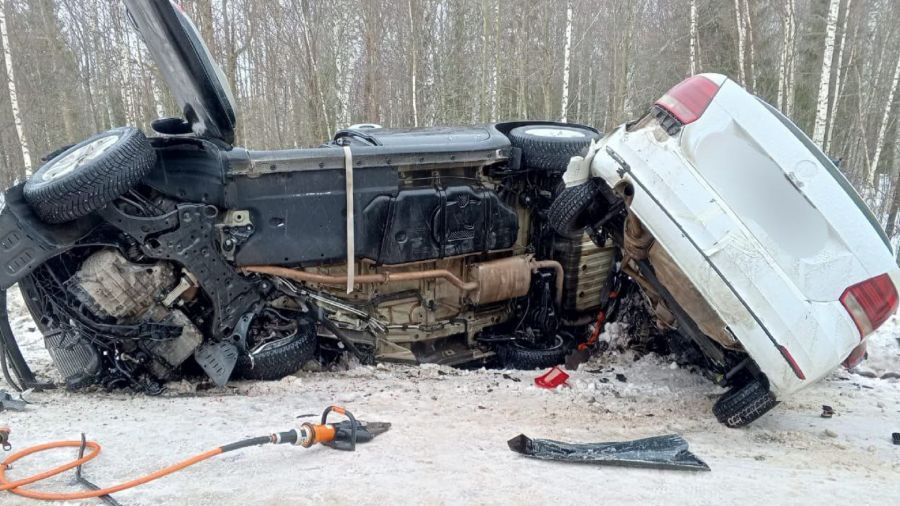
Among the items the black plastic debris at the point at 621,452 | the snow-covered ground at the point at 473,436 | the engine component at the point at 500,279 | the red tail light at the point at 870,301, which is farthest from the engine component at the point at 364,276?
the red tail light at the point at 870,301

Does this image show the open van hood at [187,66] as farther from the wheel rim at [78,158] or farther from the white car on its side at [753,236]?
the white car on its side at [753,236]

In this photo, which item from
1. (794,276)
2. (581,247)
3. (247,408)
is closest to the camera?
(794,276)

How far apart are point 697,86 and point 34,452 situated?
12.0 feet

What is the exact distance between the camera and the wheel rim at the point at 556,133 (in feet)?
15.3

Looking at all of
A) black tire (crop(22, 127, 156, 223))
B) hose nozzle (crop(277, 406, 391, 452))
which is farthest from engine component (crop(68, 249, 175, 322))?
hose nozzle (crop(277, 406, 391, 452))

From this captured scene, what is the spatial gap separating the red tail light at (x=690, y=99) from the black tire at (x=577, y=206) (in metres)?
0.61

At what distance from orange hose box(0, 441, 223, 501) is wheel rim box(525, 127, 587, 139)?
332 cm

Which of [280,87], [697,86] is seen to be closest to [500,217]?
[697,86]

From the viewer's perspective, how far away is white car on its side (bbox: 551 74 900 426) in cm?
296

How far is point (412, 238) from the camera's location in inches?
161

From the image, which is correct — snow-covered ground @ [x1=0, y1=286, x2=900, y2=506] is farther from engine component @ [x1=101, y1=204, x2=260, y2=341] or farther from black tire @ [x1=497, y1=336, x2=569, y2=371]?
engine component @ [x1=101, y1=204, x2=260, y2=341]

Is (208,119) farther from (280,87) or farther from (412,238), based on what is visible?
(280,87)

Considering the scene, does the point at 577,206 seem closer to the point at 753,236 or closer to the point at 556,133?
the point at 753,236

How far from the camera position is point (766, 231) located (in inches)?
120
